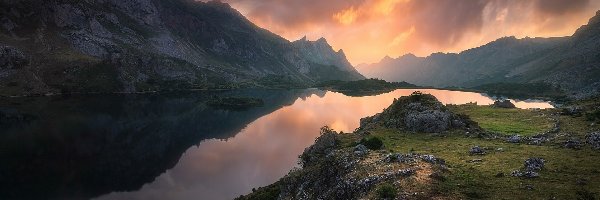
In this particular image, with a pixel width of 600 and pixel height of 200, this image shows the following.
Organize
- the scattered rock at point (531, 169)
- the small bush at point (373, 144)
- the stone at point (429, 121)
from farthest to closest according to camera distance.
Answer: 1. the stone at point (429, 121)
2. the small bush at point (373, 144)
3. the scattered rock at point (531, 169)

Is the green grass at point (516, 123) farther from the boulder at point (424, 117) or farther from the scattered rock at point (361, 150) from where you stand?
the scattered rock at point (361, 150)

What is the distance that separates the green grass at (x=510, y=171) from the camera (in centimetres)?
3075

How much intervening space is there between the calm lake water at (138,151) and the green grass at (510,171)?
122ft

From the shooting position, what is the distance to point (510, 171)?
36.6 metres

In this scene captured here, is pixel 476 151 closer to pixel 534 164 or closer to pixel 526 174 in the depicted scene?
pixel 534 164

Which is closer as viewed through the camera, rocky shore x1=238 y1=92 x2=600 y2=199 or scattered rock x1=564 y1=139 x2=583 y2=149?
rocky shore x1=238 y1=92 x2=600 y2=199

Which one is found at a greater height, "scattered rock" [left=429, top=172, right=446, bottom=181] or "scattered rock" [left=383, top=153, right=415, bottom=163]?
"scattered rock" [left=429, top=172, right=446, bottom=181]

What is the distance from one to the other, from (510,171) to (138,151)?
84845mm

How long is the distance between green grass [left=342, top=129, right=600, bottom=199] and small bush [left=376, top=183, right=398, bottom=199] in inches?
148

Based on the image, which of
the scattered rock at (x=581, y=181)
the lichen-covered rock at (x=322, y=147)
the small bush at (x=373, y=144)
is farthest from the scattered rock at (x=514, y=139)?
the lichen-covered rock at (x=322, y=147)

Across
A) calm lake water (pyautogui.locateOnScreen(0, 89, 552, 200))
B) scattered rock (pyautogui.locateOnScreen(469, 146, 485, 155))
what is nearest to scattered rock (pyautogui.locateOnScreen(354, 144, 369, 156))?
scattered rock (pyautogui.locateOnScreen(469, 146, 485, 155))

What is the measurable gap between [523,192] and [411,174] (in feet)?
30.9

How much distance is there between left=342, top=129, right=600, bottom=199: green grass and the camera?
101 feet

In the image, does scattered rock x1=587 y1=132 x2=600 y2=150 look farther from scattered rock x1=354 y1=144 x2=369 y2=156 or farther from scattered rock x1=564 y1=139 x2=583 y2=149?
scattered rock x1=354 y1=144 x2=369 y2=156
